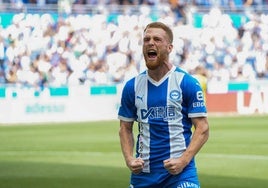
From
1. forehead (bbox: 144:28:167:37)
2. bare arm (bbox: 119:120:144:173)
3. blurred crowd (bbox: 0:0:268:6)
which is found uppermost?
blurred crowd (bbox: 0:0:268:6)

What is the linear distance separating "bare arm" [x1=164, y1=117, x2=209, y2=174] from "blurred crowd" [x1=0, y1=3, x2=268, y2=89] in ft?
73.9

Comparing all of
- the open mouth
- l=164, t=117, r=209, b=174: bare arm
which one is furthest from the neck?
l=164, t=117, r=209, b=174: bare arm

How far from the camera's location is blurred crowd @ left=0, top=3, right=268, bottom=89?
29.1 m

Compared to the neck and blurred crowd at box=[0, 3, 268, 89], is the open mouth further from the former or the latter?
blurred crowd at box=[0, 3, 268, 89]

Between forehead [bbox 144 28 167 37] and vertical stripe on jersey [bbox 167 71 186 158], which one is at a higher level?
forehead [bbox 144 28 167 37]

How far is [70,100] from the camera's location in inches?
1128

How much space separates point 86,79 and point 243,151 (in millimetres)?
13812

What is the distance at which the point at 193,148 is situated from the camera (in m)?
5.85

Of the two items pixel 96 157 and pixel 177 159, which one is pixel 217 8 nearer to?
pixel 96 157

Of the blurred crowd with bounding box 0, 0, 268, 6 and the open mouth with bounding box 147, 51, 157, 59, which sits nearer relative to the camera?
the open mouth with bounding box 147, 51, 157, 59

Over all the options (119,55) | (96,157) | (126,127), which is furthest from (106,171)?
(119,55)

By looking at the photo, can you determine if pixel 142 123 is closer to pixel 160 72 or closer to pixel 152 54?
pixel 160 72

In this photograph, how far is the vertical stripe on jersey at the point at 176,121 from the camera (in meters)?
5.97

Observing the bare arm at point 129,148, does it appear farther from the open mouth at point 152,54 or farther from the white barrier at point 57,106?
the white barrier at point 57,106
